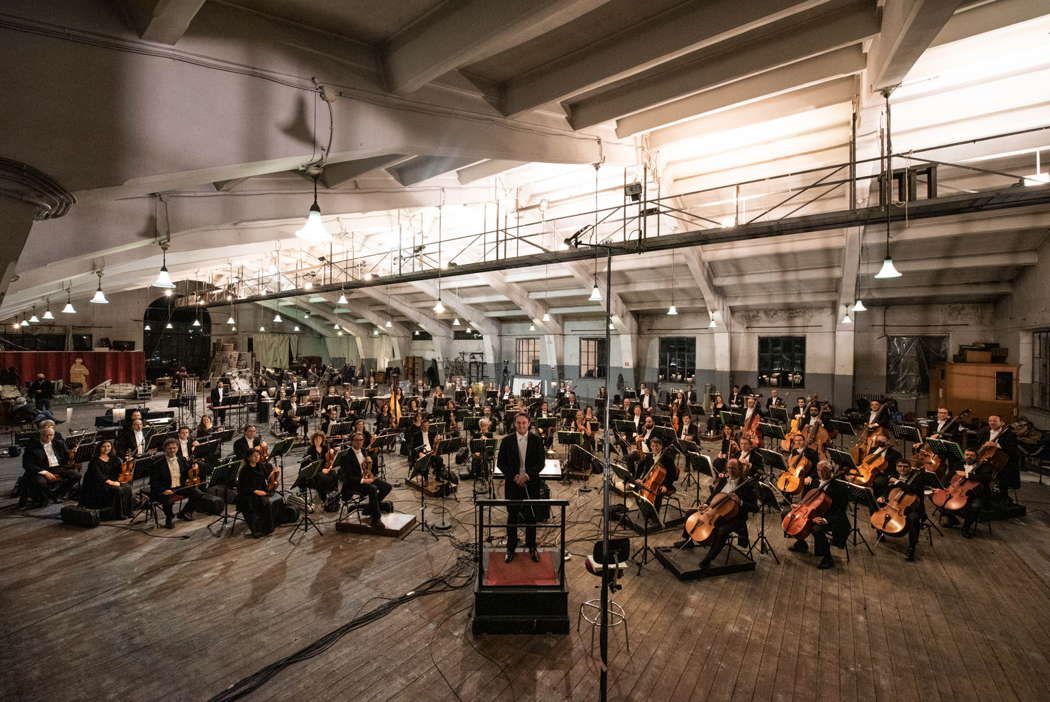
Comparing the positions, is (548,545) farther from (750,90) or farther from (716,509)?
(750,90)

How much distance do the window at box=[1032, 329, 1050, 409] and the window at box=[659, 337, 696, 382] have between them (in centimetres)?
898

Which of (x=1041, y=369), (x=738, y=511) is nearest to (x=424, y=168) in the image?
(x=738, y=511)

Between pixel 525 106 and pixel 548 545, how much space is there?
5.18 metres

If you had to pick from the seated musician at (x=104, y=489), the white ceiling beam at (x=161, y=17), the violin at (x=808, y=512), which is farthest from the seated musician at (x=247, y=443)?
the violin at (x=808, y=512)

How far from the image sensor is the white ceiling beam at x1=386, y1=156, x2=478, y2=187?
19.1ft

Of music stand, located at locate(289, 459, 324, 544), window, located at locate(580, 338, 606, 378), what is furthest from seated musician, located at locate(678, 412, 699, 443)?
window, located at locate(580, 338, 606, 378)

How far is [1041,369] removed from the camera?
10398 mm

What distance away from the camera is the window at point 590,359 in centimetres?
2039

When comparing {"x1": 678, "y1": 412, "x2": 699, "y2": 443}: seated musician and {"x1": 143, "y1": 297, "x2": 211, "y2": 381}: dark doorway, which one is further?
{"x1": 143, "y1": 297, "x2": 211, "y2": 381}: dark doorway

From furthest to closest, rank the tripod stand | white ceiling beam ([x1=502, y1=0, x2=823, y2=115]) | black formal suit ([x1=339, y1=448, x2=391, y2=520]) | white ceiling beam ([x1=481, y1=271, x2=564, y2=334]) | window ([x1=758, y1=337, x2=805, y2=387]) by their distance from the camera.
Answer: white ceiling beam ([x1=481, y1=271, x2=564, y2=334])
window ([x1=758, y1=337, x2=805, y2=387])
black formal suit ([x1=339, y1=448, x2=391, y2=520])
the tripod stand
white ceiling beam ([x1=502, y1=0, x2=823, y2=115])

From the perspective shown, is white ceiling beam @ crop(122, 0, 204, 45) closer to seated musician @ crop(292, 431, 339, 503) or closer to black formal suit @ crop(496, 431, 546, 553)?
black formal suit @ crop(496, 431, 546, 553)

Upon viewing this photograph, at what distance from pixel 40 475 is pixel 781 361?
62.1 ft

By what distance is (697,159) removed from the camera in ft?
33.6

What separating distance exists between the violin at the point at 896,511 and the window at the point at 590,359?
567 inches
